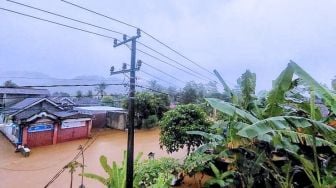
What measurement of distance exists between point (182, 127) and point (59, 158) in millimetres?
7769

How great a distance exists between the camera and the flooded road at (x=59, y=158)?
431 inches

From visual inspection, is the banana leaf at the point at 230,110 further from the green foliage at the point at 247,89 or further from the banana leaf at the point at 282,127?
the green foliage at the point at 247,89

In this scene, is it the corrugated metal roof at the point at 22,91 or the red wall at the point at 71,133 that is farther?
the corrugated metal roof at the point at 22,91

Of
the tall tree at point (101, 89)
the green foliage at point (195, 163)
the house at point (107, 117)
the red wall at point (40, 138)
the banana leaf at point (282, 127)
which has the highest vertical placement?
the tall tree at point (101, 89)

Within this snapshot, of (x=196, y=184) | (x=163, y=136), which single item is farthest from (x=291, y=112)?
(x=163, y=136)

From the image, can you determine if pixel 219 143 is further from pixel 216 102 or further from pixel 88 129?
pixel 88 129

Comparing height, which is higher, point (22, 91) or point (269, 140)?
point (22, 91)

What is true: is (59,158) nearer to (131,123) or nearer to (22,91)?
(131,123)

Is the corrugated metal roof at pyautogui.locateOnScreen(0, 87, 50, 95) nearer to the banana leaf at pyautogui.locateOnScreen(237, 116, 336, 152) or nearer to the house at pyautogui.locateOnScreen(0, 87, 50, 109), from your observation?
the house at pyautogui.locateOnScreen(0, 87, 50, 109)

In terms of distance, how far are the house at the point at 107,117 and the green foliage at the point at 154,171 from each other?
13.1 metres

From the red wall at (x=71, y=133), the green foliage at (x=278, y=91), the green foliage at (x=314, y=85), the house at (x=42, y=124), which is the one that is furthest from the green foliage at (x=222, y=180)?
the red wall at (x=71, y=133)

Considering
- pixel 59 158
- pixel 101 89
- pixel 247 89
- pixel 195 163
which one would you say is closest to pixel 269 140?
pixel 247 89

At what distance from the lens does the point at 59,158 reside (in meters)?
14.0

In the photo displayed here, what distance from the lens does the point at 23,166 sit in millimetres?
12688
